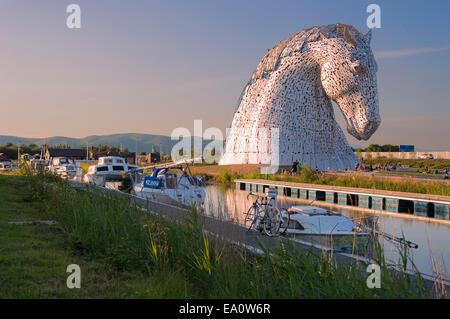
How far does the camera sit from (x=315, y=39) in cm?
2908

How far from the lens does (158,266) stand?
5375 mm

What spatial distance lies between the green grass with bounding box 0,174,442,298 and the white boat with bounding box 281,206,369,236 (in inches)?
171

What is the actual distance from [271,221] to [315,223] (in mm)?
1959

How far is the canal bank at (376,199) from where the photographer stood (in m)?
15.7

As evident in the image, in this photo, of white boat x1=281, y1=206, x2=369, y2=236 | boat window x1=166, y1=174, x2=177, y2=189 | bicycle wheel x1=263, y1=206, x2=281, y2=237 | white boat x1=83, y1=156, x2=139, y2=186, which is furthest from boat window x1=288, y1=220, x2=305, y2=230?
white boat x1=83, y1=156, x2=139, y2=186

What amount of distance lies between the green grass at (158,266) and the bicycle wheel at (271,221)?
2.76 m

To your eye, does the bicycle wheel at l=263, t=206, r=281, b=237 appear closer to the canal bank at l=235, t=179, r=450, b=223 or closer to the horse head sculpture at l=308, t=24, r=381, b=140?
the canal bank at l=235, t=179, r=450, b=223

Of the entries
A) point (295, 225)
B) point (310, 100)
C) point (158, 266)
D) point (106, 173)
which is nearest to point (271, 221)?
point (295, 225)

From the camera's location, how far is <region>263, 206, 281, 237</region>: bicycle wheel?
8.70m

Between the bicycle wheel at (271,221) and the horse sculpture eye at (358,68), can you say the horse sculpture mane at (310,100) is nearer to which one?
the horse sculpture eye at (358,68)

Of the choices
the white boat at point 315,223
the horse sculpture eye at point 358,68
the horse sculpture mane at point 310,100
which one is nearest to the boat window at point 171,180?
the white boat at point 315,223
